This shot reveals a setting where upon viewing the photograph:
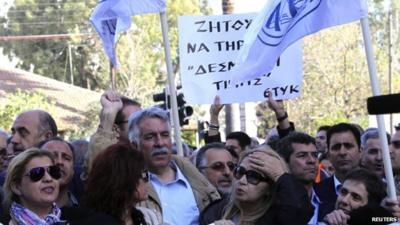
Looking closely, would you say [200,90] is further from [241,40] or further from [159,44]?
[159,44]

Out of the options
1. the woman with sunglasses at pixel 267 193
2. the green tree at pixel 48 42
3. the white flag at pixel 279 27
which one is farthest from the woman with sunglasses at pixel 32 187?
the green tree at pixel 48 42

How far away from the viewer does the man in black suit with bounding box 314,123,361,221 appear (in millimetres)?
6270

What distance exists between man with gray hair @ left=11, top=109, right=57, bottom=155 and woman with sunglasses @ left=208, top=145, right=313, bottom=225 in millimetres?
2009

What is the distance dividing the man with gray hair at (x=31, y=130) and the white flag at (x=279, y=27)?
5.19 feet

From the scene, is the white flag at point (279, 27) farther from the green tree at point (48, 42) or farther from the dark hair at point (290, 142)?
the green tree at point (48, 42)

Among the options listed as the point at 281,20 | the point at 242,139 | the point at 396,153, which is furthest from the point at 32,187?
the point at 242,139

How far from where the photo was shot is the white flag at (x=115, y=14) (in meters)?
6.96

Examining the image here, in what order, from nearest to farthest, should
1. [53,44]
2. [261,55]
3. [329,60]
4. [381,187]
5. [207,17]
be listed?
[381,187] → [261,55] → [207,17] → [329,60] → [53,44]

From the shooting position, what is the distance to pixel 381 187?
5125mm

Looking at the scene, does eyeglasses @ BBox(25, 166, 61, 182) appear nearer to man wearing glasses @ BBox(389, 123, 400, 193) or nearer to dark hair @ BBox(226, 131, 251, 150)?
man wearing glasses @ BBox(389, 123, 400, 193)

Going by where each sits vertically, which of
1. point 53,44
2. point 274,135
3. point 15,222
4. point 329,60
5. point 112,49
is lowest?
point 15,222

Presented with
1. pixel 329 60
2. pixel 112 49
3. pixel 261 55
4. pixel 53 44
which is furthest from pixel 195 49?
pixel 53 44

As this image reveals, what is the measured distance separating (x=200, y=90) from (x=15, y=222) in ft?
11.0

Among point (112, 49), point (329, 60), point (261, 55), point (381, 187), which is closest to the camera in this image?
point (381, 187)
